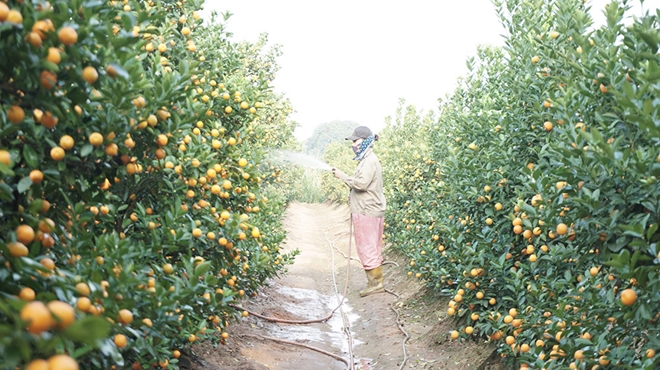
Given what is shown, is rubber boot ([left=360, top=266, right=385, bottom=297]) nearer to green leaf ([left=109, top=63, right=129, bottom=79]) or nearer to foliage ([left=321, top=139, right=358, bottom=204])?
green leaf ([left=109, top=63, right=129, bottom=79])

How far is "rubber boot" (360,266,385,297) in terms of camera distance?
8602 mm

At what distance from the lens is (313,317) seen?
7.69 metres

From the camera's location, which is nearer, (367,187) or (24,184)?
(24,184)

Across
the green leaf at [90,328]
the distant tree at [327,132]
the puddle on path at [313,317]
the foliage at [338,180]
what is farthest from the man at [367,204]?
the distant tree at [327,132]

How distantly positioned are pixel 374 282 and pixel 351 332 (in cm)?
171

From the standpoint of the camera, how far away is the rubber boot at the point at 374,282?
860cm

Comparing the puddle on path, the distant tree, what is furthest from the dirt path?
the distant tree

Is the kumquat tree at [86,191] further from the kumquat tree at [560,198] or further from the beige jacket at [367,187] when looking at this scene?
the beige jacket at [367,187]

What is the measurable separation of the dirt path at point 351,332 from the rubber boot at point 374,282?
112 mm

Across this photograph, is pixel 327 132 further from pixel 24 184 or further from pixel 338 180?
A: pixel 24 184

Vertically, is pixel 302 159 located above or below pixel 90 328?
above

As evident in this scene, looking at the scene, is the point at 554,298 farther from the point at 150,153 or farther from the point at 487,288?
the point at 150,153

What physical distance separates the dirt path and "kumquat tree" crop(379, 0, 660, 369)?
0.51 m

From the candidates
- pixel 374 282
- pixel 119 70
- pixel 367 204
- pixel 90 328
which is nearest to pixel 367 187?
pixel 367 204
